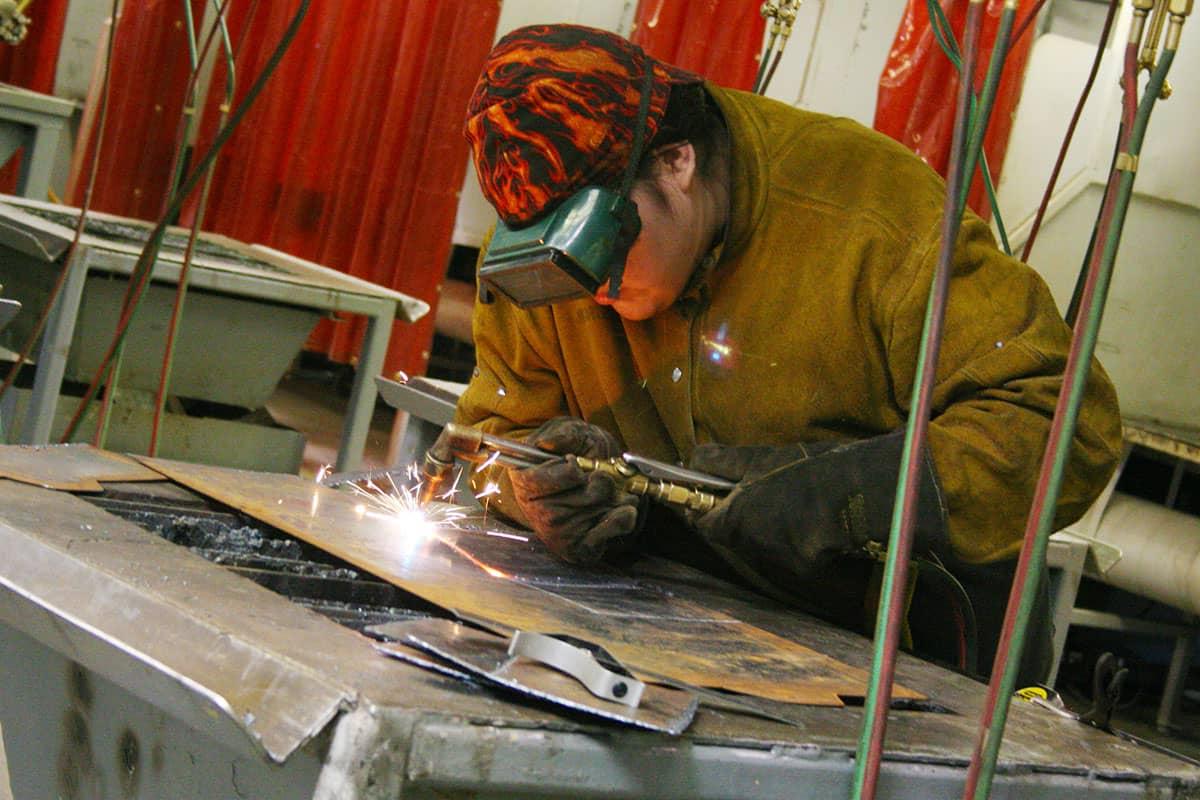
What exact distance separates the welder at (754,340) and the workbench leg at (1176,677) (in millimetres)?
2943

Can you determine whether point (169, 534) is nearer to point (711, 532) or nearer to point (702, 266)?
point (711, 532)

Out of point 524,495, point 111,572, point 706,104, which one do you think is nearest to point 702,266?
point 706,104

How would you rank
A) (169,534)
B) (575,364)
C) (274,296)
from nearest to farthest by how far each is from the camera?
(169,534) → (575,364) → (274,296)

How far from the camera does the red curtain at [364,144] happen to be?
6.36 m

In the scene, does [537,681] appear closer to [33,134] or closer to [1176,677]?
[1176,677]

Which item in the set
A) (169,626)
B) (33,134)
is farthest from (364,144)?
(169,626)

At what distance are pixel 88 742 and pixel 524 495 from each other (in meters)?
0.68

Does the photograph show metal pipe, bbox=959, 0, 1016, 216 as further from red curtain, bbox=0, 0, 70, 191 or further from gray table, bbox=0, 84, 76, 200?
red curtain, bbox=0, 0, 70, 191

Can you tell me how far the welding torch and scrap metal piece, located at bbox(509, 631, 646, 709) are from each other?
2.03 ft

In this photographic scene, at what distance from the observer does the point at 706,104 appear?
217 cm

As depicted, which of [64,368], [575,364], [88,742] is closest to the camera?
[88,742]

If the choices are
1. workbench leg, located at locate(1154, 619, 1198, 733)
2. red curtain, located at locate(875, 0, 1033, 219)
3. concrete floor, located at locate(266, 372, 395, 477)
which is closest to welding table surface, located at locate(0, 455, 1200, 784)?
workbench leg, located at locate(1154, 619, 1198, 733)

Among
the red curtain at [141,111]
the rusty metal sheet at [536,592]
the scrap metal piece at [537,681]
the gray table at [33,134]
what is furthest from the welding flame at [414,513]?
the red curtain at [141,111]

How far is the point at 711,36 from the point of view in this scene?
235 inches
